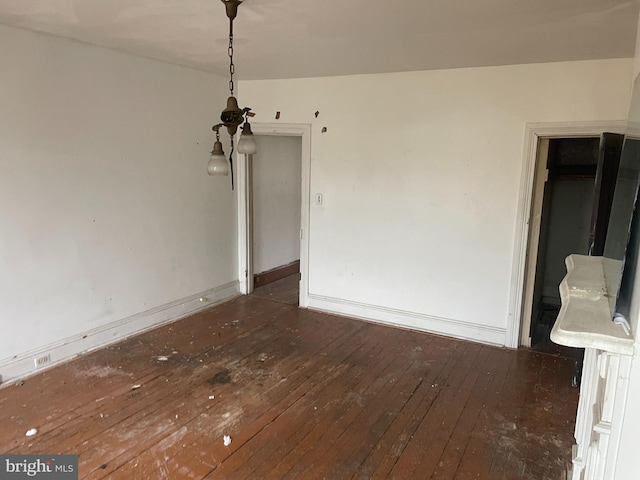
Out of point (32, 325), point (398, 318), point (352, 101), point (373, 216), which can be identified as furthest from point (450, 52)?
point (32, 325)

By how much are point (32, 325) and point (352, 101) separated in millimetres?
3333

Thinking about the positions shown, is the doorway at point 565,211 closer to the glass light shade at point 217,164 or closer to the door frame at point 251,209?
the door frame at point 251,209

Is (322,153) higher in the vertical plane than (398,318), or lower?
higher

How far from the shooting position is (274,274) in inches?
238

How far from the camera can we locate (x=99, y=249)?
3.70m

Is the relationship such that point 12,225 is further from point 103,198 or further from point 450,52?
point 450,52

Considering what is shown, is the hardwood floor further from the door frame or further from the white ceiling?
the white ceiling

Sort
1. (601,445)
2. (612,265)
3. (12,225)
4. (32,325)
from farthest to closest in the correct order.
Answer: (32,325) → (12,225) → (612,265) → (601,445)

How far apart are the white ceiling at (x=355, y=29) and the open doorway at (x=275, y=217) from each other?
82.4 inches

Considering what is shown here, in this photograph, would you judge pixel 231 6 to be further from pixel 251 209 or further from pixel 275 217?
pixel 275 217

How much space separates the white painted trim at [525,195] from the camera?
344 centimetres

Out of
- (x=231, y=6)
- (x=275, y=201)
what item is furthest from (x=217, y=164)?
(x=275, y=201)

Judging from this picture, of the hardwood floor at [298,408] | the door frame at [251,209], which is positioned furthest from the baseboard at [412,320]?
the door frame at [251,209]

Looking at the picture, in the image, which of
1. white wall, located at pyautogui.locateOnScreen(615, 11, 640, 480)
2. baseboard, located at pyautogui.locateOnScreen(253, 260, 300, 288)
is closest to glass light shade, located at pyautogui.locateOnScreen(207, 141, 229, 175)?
white wall, located at pyautogui.locateOnScreen(615, 11, 640, 480)
